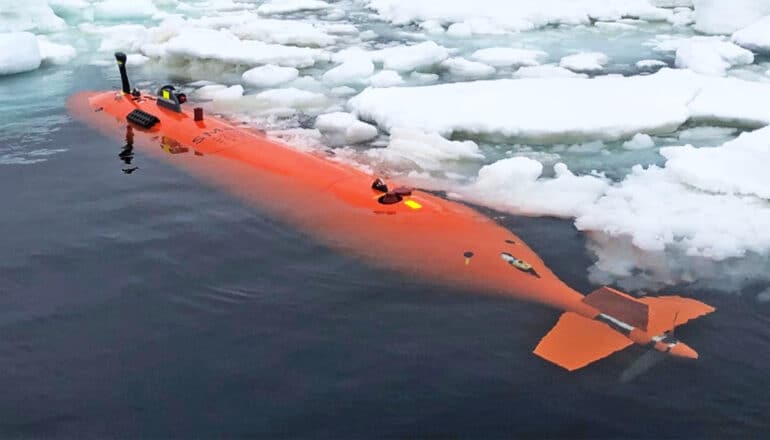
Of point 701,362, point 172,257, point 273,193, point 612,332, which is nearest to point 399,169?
point 273,193

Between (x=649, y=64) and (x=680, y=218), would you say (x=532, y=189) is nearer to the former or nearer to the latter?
(x=680, y=218)

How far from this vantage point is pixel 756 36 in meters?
15.5

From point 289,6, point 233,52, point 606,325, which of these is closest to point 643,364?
point 606,325

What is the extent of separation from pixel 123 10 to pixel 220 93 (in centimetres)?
957

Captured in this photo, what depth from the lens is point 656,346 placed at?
5.49 m

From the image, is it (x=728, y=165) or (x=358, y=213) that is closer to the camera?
(x=358, y=213)

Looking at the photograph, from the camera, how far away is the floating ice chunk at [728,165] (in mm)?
7945

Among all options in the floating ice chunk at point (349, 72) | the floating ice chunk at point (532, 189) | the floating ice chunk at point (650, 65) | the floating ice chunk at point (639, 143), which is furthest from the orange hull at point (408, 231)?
the floating ice chunk at point (650, 65)

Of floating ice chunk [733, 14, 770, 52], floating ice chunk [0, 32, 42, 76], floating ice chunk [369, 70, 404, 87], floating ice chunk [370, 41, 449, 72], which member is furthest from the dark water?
floating ice chunk [733, 14, 770, 52]

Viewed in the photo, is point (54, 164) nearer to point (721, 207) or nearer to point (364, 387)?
point (364, 387)

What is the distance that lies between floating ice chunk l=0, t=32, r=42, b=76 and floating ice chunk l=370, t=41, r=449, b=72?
6794mm

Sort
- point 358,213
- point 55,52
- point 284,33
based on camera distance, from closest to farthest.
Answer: point 358,213 < point 55,52 < point 284,33

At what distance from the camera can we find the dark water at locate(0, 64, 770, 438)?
477 cm

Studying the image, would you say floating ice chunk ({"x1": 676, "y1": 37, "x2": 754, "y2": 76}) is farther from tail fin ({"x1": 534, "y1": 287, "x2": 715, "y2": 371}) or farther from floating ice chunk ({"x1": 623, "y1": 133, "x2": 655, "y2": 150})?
tail fin ({"x1": 534, "y1": 287, "x2": 715, "y2": 371})
